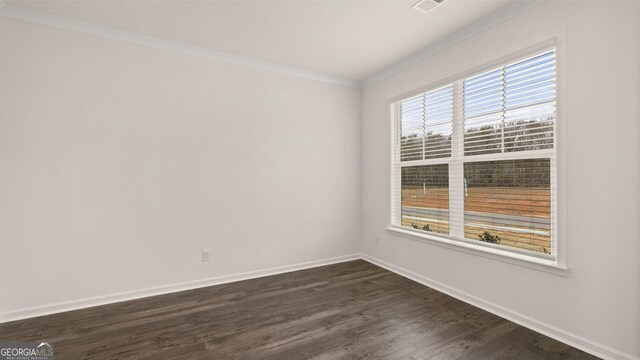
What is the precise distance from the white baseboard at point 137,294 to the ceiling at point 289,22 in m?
2.66

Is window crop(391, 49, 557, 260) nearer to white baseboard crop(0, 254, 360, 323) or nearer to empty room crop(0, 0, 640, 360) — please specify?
empty room crop(0, 0, 640, 360)

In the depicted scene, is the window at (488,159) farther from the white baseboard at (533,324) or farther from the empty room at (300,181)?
the white baseboard at (533,324)

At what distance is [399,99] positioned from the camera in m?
3.77

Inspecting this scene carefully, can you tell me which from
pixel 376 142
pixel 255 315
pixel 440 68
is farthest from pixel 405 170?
pixel 255 315

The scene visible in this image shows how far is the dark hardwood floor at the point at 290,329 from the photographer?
2.06 m

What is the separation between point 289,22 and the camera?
109 inches

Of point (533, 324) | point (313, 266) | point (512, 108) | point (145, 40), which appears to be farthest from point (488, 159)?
point (145, 40)

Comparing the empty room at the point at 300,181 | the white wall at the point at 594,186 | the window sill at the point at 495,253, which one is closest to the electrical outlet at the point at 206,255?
the empty room at the point at 300,181

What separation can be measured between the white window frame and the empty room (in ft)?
0.06

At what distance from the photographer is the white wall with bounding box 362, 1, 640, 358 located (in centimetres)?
187

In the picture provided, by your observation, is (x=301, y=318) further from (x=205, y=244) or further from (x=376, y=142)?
(x=376, y=142)

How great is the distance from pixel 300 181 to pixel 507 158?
Result: 2.40 meters

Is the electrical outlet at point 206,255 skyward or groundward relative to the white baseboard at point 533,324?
skyward

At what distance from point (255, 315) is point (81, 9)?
314 cm
